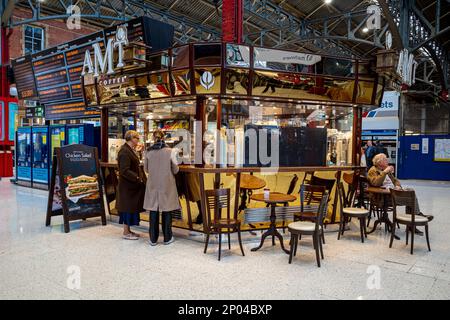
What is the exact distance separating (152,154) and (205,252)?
1.46 m

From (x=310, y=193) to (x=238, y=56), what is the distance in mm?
2284

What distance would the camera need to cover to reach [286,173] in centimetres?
535

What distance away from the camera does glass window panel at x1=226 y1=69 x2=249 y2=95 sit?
4.88 meters

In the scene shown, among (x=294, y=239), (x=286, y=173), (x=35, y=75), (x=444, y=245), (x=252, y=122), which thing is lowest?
(x=444, y=245)

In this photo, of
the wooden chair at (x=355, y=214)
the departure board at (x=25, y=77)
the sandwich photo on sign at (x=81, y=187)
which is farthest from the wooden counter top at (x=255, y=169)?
the departure board at (x=25, y=77)

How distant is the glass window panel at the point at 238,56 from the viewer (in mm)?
4824

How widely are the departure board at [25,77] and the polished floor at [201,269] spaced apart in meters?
6.04

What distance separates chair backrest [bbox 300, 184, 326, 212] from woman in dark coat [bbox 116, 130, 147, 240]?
2.32m

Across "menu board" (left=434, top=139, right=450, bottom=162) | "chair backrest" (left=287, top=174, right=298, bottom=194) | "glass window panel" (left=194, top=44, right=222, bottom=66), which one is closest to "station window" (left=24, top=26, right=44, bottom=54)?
"glass window panel" (left=194, top=44, right=222, bottom=66)

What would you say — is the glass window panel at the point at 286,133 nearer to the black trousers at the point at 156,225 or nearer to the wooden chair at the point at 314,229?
the black trousers at the point at 156,225

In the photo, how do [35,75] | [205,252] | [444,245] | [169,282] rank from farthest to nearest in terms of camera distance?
[35,75]
[444,245]
[205,252]
[169,282]

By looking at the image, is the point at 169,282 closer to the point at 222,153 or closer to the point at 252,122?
the point at 222,153
